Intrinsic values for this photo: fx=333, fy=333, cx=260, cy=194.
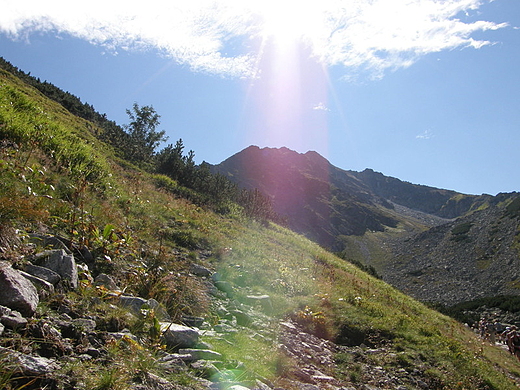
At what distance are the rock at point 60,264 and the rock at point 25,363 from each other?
1.80m

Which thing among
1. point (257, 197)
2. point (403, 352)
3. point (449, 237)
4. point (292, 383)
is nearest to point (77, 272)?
point (292, 383)

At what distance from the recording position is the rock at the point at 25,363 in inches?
107

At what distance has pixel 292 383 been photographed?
5.03 m

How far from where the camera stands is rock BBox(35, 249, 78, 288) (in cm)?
457

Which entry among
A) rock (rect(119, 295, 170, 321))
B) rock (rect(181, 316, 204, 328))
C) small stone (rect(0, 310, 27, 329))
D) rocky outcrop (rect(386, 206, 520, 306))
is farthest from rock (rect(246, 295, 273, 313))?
rocky outcrop (rect(386, 206, 520, 306))

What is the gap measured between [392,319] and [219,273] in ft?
→ 17.8

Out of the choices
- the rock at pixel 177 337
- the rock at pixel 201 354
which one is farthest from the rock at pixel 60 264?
the rock at pixel 201 354

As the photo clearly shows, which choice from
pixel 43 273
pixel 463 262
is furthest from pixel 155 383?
pixel 463 262

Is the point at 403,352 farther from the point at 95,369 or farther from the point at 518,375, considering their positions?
the point at 95,369

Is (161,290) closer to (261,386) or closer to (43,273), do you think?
(43,273)

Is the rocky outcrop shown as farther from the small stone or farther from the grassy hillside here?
the small stone

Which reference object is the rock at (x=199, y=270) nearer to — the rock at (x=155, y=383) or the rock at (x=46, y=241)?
the rock at (x=46, y=241)

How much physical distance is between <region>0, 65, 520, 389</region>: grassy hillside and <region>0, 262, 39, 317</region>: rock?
0.45 feet

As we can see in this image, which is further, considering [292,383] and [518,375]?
[518,375]
